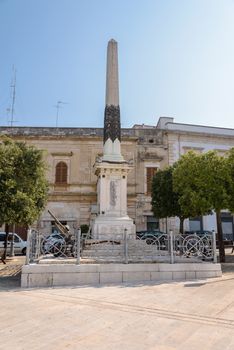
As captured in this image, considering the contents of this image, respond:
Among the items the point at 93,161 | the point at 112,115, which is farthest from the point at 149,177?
the point at 112,115

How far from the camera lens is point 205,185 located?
1347 centimetres

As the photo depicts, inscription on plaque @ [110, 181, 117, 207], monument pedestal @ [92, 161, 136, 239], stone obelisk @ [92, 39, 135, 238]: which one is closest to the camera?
stone obelisk @ [92, 39, 135, 238]

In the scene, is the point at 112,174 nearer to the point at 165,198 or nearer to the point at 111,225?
the point at 111,225

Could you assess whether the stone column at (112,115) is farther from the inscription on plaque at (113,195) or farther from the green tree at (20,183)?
the green tree at (20,183)

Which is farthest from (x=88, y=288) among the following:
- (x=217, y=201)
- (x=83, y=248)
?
(x=217, y=201)

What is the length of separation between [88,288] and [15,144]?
8.45 m

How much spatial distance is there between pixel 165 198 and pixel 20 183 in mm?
8997

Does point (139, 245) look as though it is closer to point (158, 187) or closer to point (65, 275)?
point (65, 275)

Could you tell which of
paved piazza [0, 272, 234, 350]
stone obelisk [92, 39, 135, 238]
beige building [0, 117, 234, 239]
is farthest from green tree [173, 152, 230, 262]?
beige building [0, 117, 234, 239]

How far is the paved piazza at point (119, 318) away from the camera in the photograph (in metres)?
3.87

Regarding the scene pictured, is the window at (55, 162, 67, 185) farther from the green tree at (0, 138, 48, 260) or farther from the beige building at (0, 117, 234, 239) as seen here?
the green tree at (0, 138, 48, 260)

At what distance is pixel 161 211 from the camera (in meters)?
19.0

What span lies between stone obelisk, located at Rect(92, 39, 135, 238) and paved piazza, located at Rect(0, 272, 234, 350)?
5.15 m

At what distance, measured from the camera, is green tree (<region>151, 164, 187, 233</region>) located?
1852 centimetres
